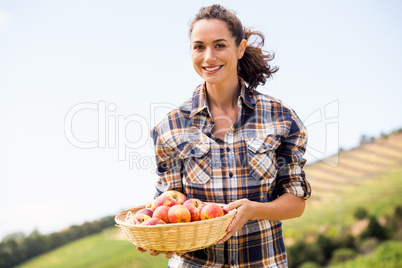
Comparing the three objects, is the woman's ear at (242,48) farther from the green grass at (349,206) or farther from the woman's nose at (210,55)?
the green grass at (349,206)

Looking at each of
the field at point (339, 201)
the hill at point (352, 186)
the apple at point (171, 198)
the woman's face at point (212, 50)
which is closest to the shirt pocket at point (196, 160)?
the apple at point (171, 198)

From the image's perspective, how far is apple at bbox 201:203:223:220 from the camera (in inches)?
78.6

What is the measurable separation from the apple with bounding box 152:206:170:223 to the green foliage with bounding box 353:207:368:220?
30.0 ft

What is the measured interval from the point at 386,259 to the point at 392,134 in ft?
12.1

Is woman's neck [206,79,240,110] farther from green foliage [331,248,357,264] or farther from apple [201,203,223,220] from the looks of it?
green foliage [331,248,357,264]

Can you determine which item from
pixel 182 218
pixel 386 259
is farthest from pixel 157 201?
pixel 386 259

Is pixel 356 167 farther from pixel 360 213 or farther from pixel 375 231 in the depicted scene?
pixel 375 231

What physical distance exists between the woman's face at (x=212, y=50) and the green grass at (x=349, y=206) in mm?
8122

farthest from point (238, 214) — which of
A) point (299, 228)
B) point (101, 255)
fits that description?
point (299, 228)

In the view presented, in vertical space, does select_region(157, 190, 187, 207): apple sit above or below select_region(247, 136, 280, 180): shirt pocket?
below

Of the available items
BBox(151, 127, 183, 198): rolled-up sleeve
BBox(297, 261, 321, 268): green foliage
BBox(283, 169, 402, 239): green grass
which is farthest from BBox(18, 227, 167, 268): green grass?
BBox(151, 127, 183, 198): rolled-up sleeve

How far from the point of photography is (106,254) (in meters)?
9.05

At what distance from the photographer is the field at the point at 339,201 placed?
29.1ft

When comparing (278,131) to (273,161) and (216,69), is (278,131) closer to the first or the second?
(273,161)
